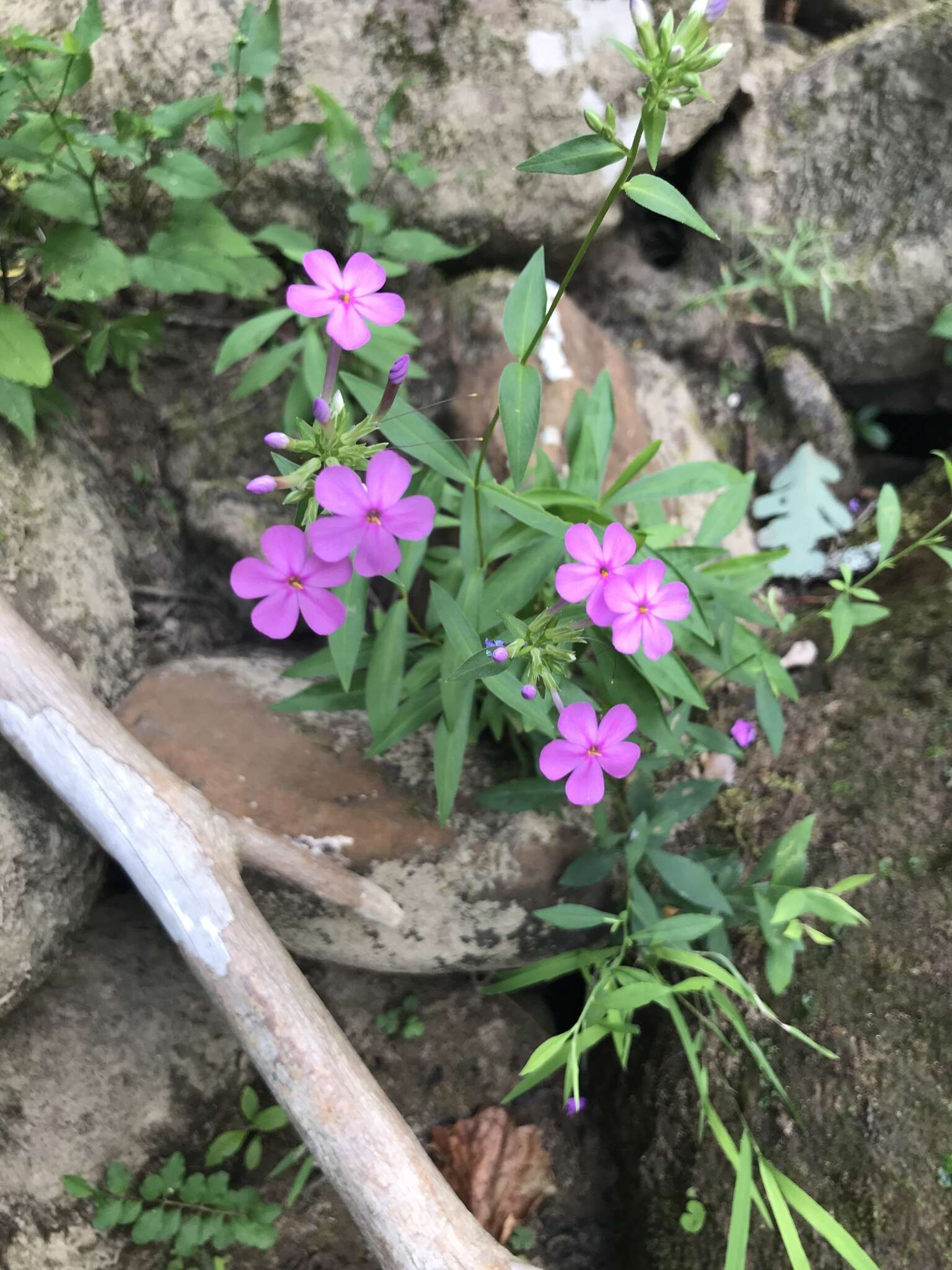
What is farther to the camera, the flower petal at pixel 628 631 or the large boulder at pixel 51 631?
the large boulder at pixel 51 631

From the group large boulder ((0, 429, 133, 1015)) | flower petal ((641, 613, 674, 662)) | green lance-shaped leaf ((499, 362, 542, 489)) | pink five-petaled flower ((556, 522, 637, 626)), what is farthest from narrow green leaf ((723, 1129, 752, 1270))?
large boulder ((0, 429, 133, 1015))

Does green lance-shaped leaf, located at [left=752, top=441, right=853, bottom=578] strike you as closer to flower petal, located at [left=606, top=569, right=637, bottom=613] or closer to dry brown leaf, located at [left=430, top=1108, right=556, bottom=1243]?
flower petal, located at [left=606, top=569, right=637, bottom=613]

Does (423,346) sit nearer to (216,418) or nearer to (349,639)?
(216,418)

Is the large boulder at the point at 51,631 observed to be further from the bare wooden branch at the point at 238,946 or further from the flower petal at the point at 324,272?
the flower petal at the point at 324,272

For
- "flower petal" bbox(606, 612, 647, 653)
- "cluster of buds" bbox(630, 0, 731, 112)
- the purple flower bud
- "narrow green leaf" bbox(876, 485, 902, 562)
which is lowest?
"narrow green leaf" bbox(876, 485, 902, 562)

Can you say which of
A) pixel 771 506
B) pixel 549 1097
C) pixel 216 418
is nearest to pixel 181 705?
pixel 216 418

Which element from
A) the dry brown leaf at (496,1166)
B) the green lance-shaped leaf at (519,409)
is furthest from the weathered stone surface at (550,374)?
the dry brown leaf at (496,1166)

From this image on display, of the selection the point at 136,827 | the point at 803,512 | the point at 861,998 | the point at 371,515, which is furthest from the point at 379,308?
the point at 803,512
